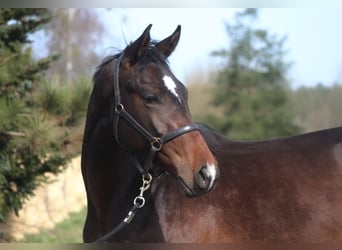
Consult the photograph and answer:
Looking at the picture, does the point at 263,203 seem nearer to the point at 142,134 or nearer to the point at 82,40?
the point at 142,134

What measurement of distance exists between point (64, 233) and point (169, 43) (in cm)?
624

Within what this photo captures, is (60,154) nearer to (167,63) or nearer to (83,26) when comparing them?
(167,63)

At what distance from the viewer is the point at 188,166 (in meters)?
2.53

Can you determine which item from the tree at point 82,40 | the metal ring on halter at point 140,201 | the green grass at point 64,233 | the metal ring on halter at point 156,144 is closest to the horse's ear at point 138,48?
the metal ring on halter at point 156,144

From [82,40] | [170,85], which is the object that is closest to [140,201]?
[170,85]

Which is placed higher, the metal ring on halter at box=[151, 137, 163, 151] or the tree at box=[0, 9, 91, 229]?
the metal ring on halter at box=[151, 137, 163, 151]

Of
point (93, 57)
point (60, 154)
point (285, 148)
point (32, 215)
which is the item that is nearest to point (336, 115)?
point (93, 57)

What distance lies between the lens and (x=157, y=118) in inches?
104

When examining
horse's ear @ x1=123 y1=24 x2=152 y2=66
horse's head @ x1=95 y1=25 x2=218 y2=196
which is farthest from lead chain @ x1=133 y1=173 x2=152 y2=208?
horse's ear @ x1=123 y1=24 x2=152 y2=66

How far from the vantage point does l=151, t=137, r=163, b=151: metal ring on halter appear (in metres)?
2.63

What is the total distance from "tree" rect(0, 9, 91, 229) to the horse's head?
2.43m

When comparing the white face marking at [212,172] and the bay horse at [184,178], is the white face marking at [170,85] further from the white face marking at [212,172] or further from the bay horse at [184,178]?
the white face marking at [212,172]

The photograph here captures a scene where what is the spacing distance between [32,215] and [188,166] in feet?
22.7

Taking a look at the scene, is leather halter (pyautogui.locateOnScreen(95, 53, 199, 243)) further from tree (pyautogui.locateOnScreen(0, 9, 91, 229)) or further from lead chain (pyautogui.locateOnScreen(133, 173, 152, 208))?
tree (pyautogui.locateOnScreen(0, 9, 91, 229))
